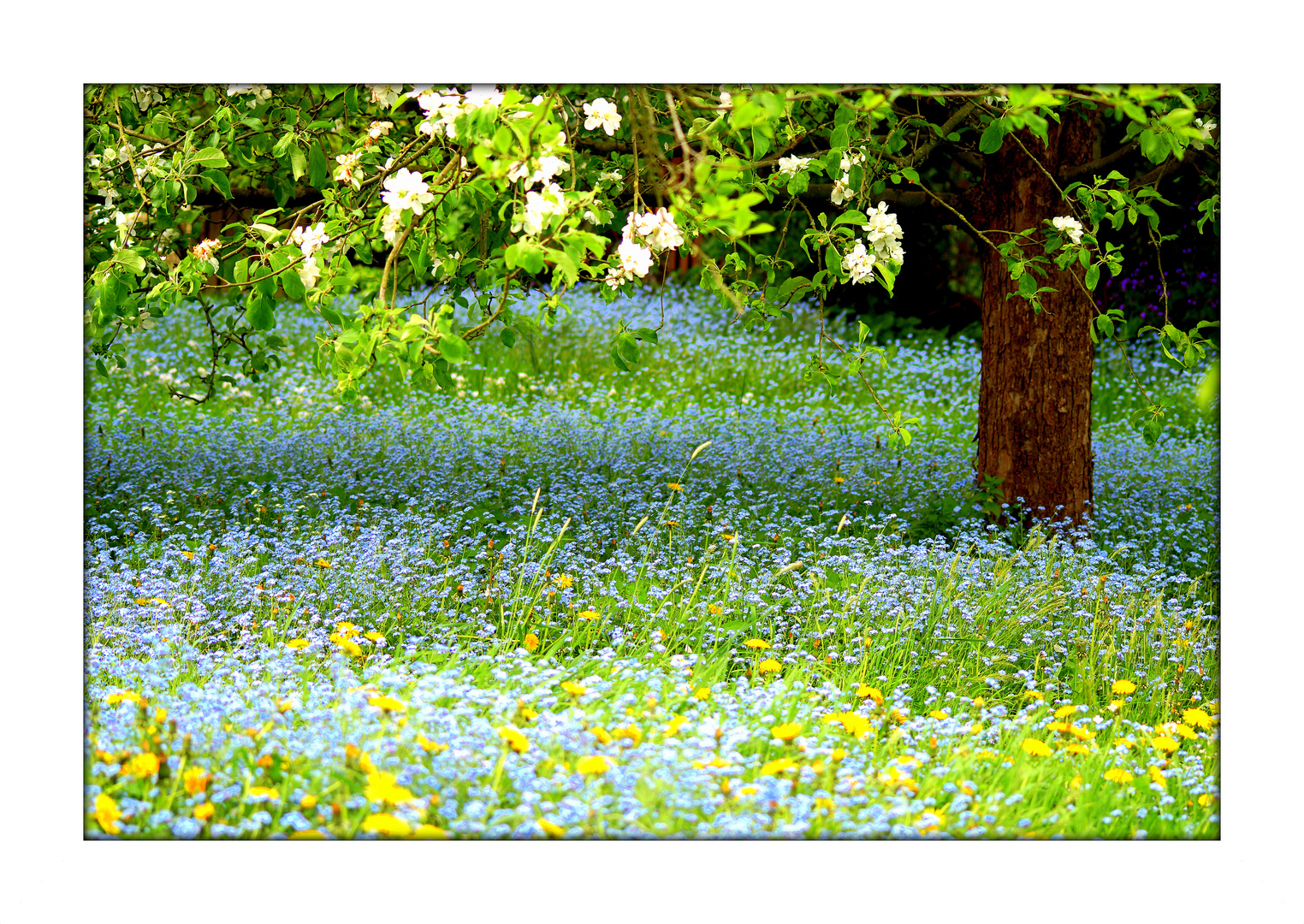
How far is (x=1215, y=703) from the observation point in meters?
3.14

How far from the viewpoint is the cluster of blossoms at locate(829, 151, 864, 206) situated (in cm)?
338

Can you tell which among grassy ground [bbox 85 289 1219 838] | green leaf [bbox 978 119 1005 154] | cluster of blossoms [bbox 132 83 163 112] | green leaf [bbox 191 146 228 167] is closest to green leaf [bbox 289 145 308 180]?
green leaf [bbox 191 146 228 167]

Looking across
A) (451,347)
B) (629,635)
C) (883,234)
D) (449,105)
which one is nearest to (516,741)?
(451,347)

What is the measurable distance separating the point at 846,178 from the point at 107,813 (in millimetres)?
2774

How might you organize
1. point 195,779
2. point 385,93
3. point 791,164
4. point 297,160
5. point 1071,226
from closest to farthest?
point 195,779
point 297,160
point 385,93
point 791,164
point 1071,226

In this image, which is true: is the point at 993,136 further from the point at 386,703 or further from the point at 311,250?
the point at 386,703

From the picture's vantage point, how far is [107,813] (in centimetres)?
274

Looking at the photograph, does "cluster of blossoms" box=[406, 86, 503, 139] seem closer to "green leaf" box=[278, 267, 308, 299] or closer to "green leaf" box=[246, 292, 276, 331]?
"green leaf" box=[278, 267, 308, 299]

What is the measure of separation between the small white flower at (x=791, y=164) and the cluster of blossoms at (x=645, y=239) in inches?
34.8

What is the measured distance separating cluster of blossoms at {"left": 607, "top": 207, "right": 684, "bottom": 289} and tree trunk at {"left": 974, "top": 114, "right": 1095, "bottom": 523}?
2453 mm
